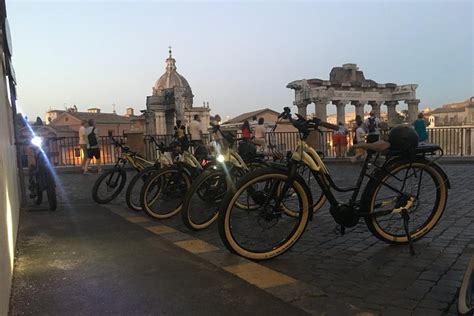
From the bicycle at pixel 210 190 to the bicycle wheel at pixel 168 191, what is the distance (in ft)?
2.72

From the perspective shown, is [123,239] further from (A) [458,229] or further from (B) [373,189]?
Answer: (A) [458,229]

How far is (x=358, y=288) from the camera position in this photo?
139 inches

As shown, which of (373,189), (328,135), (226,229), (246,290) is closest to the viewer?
(246,290)

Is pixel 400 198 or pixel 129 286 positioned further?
pixel 400 198

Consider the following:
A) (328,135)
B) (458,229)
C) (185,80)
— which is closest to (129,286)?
(458,229)

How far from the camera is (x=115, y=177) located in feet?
27.3

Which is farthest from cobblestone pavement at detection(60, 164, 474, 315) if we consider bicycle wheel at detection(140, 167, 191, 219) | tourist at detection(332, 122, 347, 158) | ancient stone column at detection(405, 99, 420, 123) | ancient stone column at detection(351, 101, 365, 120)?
ancient stone column at detection(405, 99, 420, 123)

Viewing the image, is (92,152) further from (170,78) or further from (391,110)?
(170,78)

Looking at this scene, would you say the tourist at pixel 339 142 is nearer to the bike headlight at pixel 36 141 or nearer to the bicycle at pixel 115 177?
the bicycle at pixel 115 177

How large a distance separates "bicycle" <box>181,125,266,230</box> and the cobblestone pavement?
0.17 m

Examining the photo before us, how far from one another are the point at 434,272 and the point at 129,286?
Result: 2.61 meters

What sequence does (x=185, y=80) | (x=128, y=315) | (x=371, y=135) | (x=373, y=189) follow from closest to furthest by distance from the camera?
(x=128, y=315)
(x=373, y=189)
(x=371, y=135)
(x=185, y=80)

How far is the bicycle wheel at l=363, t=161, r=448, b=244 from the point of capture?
178 inches

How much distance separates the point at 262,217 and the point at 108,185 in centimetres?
468
